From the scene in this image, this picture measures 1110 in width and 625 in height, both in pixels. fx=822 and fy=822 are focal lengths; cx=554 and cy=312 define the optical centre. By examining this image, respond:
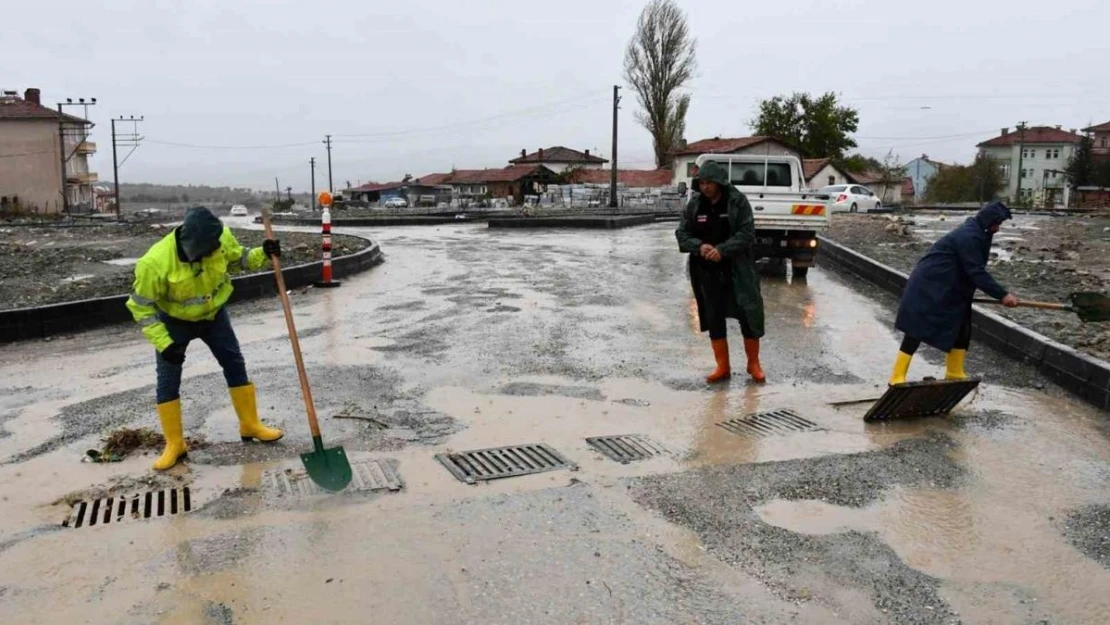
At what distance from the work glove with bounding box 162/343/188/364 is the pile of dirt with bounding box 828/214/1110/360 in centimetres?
698

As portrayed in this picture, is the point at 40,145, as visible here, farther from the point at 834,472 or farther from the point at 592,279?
the point at 834,472

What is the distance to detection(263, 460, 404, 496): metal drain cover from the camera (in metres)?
4.34

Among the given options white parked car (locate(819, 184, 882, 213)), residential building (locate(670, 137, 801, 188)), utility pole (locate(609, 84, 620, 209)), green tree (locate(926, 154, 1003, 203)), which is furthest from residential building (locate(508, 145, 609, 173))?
white parked car (locate(819, 184, 882, 213))

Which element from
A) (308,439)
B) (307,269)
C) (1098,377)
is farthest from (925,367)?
(307,269)

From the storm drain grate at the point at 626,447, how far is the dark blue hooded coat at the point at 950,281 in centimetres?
222

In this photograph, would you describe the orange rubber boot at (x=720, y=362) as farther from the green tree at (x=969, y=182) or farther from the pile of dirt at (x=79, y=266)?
the green tree at (x=969, y=182)

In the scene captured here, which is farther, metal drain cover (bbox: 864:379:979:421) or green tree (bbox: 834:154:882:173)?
green tree (bbox: 834:154:882:173)

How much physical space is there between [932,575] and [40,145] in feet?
223

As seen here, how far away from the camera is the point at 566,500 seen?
421 centimetres

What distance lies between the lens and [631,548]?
12.1 feet

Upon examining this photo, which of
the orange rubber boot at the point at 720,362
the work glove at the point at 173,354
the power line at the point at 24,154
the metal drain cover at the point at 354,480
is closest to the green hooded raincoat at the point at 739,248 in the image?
the orange rubber boot at the point at 720,362

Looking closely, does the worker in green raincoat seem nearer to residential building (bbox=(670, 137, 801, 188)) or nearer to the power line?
residential building (bbox=(670, 137, 801, 188))

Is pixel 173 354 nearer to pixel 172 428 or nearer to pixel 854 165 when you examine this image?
pixel 172 428

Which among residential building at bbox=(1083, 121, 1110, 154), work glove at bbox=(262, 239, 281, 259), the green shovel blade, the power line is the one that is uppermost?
residential building at bbox=(1083, 121, 1110, 154)
